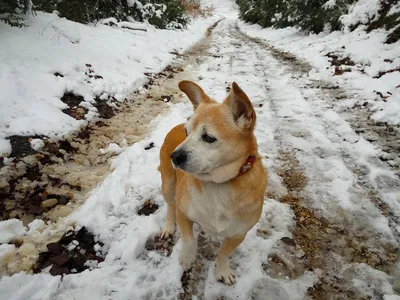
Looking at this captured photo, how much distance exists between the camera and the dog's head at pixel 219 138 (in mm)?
1888

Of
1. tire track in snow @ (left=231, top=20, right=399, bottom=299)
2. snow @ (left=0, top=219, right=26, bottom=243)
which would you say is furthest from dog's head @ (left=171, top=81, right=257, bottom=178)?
snow @ (left=0, top=219, right=26, bottom=243)

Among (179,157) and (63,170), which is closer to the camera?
(179,157)

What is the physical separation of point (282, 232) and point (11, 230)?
8.84 ft

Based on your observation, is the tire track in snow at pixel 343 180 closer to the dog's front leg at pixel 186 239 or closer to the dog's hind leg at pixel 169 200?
the dog's front leg at pixel 186 239

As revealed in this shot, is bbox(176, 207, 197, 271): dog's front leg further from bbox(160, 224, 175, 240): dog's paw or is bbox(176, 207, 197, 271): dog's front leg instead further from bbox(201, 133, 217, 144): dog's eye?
bbox(201, 133, 217, 144): dog's eye

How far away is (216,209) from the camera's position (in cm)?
206

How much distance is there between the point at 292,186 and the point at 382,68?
5.06 meters

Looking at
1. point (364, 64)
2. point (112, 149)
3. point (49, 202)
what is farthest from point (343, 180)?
point (364, 64)

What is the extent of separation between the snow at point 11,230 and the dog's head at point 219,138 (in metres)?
1.78

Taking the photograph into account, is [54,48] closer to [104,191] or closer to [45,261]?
[104,191]

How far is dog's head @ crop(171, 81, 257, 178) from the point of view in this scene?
6.19ft

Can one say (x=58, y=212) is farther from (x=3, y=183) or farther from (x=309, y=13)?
(x=309, y=13)

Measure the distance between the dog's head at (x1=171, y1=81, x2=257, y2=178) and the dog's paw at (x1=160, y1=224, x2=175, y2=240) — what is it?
1.09 metres

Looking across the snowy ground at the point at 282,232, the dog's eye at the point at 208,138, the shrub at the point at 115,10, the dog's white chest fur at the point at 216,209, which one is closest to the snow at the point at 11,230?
the snowy ground at the point at 282,232
